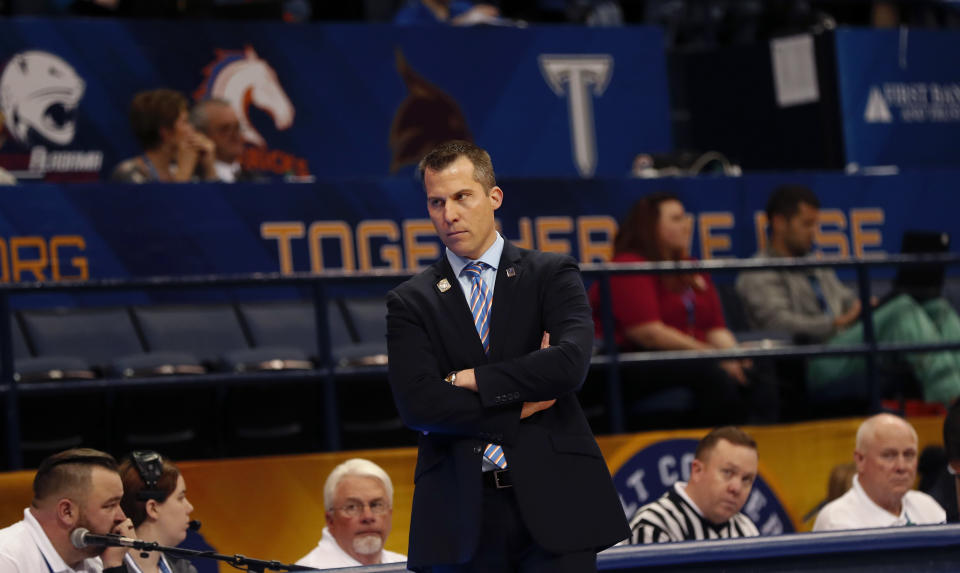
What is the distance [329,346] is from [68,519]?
183cm

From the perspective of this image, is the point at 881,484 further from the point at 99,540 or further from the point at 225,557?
the point at 99,540

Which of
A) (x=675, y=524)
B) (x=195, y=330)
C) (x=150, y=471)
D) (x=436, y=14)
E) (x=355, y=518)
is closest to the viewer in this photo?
(x=150, y=471)

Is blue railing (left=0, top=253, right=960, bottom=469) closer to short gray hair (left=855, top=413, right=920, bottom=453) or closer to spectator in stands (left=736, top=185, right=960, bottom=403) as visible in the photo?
spectator in stands (left=736, top=185, right=960, bottom=403)

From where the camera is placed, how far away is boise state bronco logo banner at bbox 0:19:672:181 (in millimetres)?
7703

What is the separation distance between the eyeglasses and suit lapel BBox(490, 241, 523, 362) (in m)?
2.33

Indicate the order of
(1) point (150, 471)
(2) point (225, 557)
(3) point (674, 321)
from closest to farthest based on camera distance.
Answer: (2) point (225, 557)
(1) point (150, 471)
(3) point (674, 321)

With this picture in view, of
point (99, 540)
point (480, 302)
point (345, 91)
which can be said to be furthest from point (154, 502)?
point (345, 91)

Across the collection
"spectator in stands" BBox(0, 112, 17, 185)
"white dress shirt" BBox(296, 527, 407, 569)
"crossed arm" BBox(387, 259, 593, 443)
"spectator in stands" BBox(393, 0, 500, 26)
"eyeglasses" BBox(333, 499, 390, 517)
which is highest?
"spectator in stands" BBox(393, 0, 500, 26)

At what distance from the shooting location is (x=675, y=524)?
17.9 ft

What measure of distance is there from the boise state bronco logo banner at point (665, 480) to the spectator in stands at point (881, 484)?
1.73ft

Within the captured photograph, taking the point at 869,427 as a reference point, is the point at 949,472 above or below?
below

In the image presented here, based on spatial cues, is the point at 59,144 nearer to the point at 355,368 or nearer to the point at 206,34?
the point at 206,34

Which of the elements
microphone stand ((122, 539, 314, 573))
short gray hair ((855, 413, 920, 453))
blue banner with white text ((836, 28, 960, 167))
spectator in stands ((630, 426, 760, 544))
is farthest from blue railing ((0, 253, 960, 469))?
blue banner with white text ((836, 28, 960, 167))

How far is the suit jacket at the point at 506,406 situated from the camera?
293cm
